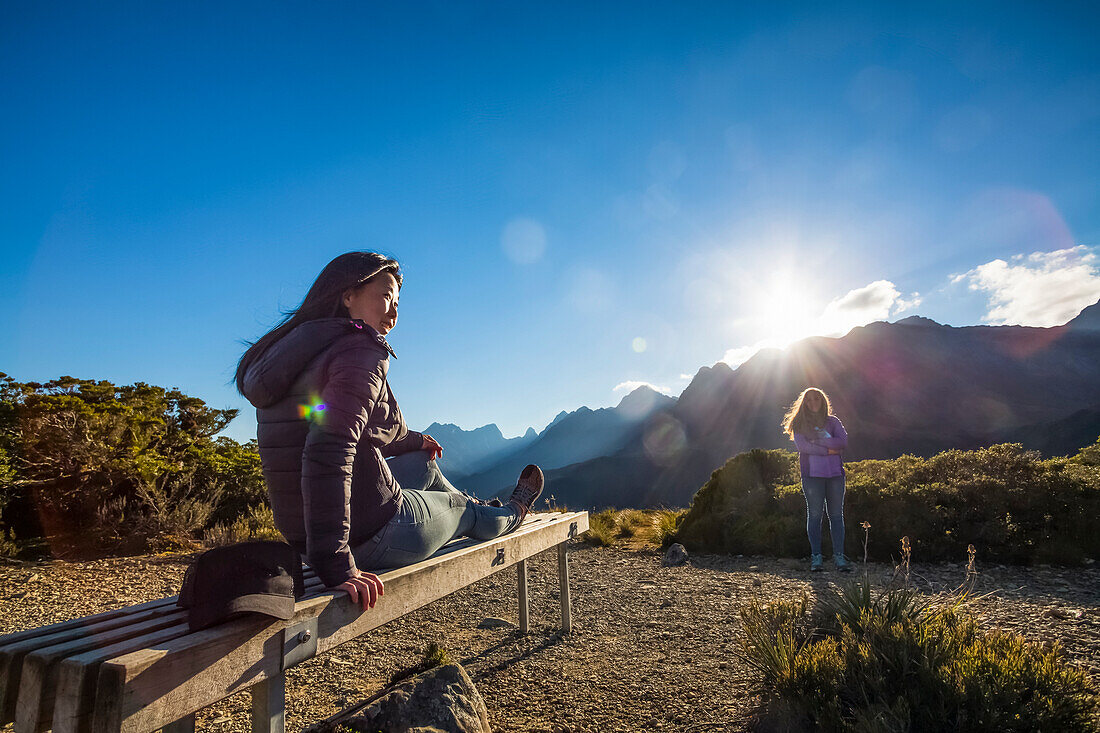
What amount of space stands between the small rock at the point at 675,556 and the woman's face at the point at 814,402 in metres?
2.52

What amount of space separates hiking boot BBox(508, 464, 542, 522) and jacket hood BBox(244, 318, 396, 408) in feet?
5.10

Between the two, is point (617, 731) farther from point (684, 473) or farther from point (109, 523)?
point (684, 473)

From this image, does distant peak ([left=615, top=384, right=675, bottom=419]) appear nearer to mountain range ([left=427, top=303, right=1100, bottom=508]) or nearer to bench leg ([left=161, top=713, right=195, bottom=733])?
mountain range ([left=427, top=303, right=1100, bottom=508])

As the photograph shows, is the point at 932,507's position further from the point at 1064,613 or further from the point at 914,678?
the point at 914,678

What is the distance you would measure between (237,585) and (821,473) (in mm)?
6281

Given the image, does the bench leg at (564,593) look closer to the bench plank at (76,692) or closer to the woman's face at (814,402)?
the bench plank at (76,692)

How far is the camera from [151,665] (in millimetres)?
1260

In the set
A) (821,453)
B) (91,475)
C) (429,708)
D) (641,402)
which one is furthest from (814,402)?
(641,402)

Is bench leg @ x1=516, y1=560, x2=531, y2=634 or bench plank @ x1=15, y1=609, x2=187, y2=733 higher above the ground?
bench plank @ x1=15, y1=609, x2=187, y2=733

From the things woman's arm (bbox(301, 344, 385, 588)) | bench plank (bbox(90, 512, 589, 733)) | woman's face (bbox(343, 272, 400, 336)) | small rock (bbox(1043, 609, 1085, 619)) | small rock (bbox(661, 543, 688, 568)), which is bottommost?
small rock (bbox(661, 543, 688, 568))

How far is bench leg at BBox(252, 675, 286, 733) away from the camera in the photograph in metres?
1.63

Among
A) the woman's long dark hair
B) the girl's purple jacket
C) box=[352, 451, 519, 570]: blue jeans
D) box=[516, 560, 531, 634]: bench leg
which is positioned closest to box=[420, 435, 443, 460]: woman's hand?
box=[352, 451, 519, 570]: blue jeans

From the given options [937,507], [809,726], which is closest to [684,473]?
[937,507]

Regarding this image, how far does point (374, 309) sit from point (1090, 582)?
6468 mm
